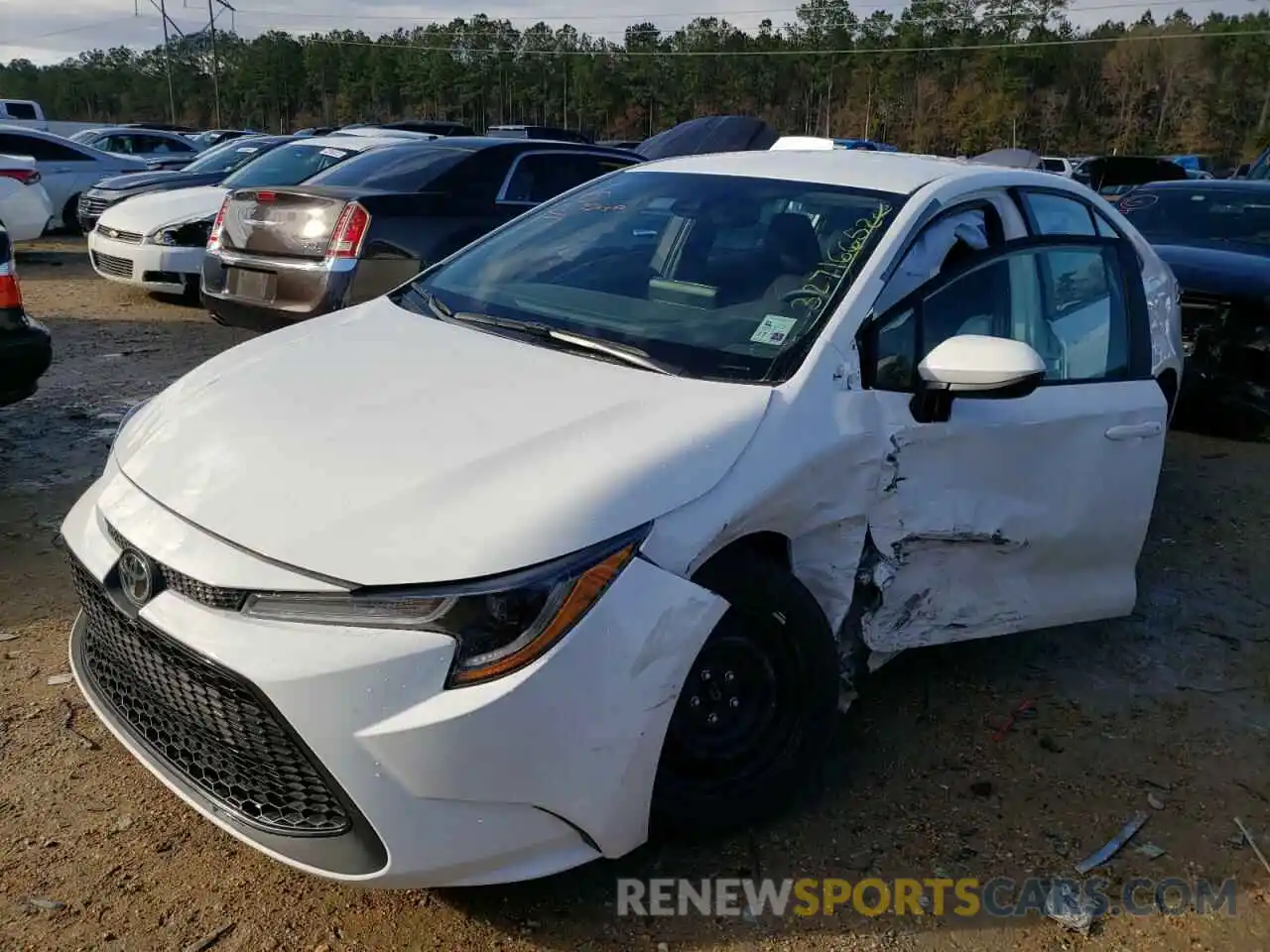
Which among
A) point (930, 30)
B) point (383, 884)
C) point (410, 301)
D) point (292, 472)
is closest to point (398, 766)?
point (383, 884)

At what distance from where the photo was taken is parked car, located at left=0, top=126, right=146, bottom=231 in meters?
14.6

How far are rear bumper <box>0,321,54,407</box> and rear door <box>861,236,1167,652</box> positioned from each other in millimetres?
3710

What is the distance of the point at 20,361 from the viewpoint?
4598mm

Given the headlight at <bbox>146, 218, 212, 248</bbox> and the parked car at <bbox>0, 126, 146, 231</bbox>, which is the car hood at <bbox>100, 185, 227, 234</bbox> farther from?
the parked car at <bbox>0, 126, 146, 231</bbox>

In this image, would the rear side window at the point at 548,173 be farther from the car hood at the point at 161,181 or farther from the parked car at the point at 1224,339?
the car hood at the point at 161,181

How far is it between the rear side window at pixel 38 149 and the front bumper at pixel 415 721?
14551mm

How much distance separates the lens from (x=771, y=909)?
246 cm

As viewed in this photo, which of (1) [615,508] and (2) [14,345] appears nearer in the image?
(1) [615,508]

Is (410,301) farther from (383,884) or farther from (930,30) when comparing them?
(930,30)

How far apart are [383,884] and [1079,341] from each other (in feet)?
9.13

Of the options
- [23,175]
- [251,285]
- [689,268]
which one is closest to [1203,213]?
[689,268]

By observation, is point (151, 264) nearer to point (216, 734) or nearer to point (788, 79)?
point (216, 734)

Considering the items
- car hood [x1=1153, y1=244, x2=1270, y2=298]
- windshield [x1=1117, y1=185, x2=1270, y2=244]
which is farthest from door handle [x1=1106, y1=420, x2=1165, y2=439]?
windshield [x1=1117, y1=185, x2=1270, y2=244]

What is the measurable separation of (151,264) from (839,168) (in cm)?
739
